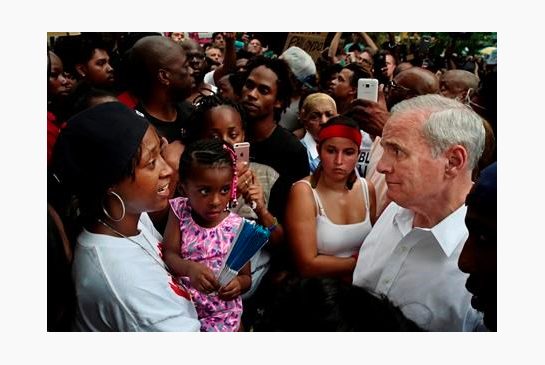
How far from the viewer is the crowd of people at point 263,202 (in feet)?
3.73

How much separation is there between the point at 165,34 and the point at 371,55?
775mm

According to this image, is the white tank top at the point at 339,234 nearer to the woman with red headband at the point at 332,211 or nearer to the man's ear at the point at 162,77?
the woman with red headband at the point at 332,211

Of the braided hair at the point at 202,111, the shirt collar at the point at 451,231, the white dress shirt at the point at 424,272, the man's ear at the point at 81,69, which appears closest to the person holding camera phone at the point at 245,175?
the braided hair at the point at 202,111

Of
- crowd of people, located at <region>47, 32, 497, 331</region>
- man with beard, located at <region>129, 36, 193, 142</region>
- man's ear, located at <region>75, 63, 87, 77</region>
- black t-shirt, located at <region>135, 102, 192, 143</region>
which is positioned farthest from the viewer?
man's ear, located at <region>75, 63, 87, 77</region>

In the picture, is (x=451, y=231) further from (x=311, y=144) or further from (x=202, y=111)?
(x=202, y=111)

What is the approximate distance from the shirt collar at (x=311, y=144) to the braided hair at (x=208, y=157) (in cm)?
37

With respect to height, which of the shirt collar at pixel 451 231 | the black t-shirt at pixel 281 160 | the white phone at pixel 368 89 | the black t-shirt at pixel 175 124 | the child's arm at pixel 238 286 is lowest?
the child's arm at pixel 238 286

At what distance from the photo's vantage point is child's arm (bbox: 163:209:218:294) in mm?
1319

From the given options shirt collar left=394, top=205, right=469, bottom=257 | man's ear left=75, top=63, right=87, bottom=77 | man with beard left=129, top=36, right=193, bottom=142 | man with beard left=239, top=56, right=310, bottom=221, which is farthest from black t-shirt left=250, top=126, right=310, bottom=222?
man's ear left=75, top=63, right=87, bottom=77

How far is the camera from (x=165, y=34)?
1.66 metres

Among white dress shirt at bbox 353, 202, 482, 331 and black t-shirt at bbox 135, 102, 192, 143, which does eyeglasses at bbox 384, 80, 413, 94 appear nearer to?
white dress shirt at bbox 353, 202, 482, 331

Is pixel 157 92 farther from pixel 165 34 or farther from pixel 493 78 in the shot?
pixel 493 78

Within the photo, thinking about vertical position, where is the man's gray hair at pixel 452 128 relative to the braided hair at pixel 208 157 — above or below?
above

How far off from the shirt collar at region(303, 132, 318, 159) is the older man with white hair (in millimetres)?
323
